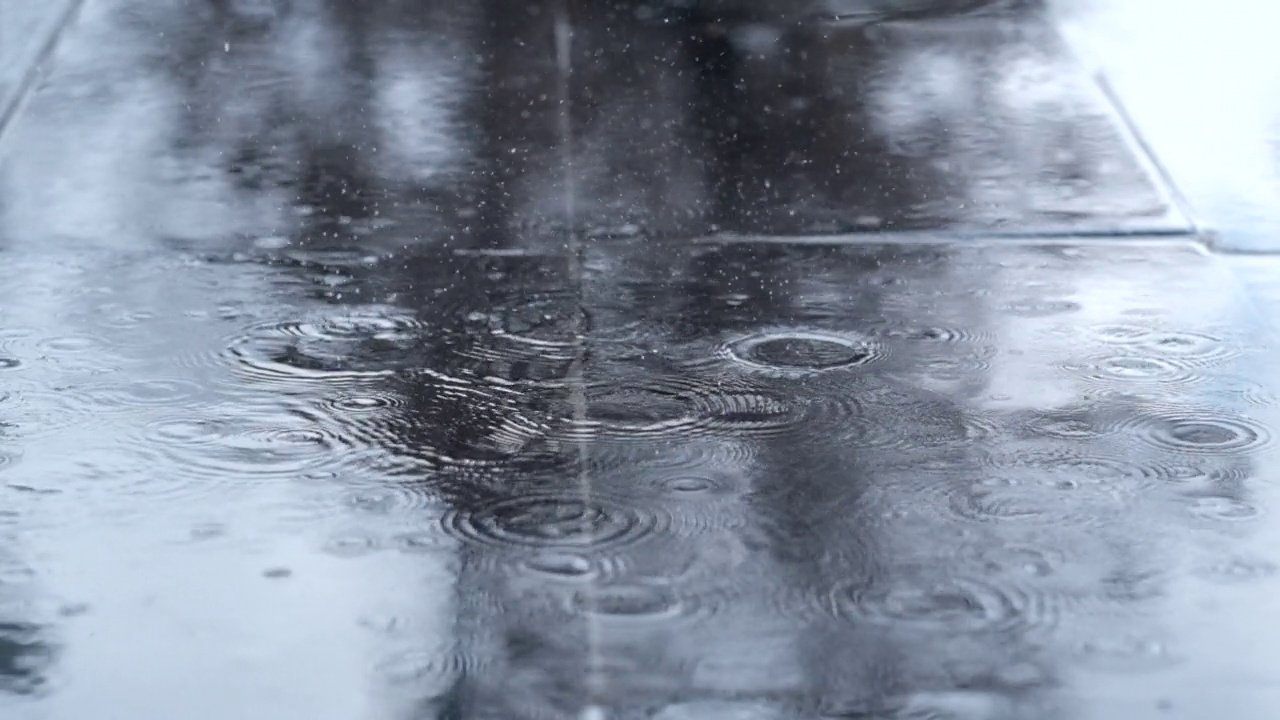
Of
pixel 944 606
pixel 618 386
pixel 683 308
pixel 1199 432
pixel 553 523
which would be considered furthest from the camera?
pixel 683 308

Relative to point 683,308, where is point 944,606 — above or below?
above

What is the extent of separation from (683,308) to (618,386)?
496 millimetres

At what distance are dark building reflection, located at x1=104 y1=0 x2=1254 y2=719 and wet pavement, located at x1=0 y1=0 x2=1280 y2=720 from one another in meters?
0.01

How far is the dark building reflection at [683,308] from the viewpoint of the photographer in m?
2.25

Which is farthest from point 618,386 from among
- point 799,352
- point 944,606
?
point 944,606

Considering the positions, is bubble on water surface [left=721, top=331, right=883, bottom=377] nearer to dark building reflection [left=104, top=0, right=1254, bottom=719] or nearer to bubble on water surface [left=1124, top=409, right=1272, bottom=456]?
dark building reflection [left=104, top=0, right=1254, bottom=719]

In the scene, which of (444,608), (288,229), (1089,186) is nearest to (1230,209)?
(1089,186)

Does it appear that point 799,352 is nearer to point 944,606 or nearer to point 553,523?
point 553,523

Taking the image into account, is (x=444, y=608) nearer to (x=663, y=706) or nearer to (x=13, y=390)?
(x=663, y=706)

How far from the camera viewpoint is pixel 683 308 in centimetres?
363

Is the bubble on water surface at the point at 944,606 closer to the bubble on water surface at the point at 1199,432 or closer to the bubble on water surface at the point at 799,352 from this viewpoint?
the bubble on water surface at the point at 1199,432

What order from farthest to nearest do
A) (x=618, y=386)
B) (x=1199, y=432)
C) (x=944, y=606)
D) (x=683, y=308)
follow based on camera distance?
(x=683, y=308), (x=618, y=386), (x=1199, y=432), (x=944, y=606)

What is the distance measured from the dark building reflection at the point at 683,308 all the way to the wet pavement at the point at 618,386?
1 centimetres

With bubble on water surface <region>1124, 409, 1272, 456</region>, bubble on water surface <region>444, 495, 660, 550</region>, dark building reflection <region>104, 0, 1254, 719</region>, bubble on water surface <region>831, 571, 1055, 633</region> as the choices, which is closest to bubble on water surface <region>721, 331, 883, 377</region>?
dark building reflection <region>104, 0, 1254, 719</region>
